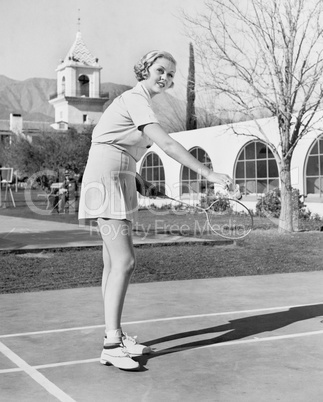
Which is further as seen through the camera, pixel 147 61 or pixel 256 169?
pixel 256 169

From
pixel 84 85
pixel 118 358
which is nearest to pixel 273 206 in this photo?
pixel 118 358

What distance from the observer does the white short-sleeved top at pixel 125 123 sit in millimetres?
5242

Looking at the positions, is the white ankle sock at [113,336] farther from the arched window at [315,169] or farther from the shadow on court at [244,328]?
the arched window at [315,169]

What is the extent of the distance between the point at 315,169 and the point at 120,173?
68.0ft

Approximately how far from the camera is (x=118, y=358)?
5.00 meters

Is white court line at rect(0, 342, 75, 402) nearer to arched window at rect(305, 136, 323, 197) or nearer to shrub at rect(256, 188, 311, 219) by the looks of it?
shrub at rect(256, 188, 311, 219)

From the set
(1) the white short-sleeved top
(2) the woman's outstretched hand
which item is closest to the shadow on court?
(2) the woman's outstretched hand

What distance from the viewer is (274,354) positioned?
5.40 metres

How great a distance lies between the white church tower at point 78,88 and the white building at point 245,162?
78.0 metres

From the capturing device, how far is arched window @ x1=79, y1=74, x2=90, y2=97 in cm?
11681

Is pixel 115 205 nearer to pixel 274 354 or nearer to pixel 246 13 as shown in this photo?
pixel 274 354

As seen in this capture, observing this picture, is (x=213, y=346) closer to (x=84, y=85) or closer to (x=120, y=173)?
(x=120, y=173)

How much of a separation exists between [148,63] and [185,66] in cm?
3534

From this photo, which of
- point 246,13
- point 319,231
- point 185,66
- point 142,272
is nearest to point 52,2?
point 185,66
